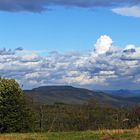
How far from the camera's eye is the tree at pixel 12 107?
198 feet

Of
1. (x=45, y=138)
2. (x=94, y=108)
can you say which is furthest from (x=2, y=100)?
(x=94, y=108)

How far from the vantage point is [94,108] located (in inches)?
7077

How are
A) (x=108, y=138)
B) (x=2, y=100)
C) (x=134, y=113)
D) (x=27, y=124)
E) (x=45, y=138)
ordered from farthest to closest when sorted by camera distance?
(x=134, y=113), (x=27, y=124), (x=2, y=100), (x=45, y=138), (x=108, y=138)

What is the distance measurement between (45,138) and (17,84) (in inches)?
1209

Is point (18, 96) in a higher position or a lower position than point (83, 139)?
higher

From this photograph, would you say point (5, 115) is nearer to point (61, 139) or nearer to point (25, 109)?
point (25, 109)

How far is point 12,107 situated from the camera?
61.6 metres

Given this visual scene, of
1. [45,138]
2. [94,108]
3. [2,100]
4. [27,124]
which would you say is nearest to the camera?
[45,138]

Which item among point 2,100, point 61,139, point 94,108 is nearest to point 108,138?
point 61,139

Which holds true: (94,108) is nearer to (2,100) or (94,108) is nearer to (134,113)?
(134,113)

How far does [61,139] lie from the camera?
31.8 meters

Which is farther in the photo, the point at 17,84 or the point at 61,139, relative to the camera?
the point at 17,84

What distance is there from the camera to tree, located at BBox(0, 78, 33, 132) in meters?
60.2

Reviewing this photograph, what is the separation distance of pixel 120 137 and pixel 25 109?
35593 millimetres
